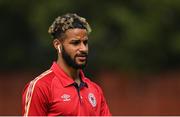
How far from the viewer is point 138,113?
55.6 feet

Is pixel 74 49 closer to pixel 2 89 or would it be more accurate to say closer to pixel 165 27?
pixel 165 27

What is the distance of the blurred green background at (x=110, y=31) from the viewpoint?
16.5m

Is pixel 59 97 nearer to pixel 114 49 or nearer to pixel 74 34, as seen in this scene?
pixel 74 34

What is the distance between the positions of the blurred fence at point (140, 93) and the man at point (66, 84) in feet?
34.6

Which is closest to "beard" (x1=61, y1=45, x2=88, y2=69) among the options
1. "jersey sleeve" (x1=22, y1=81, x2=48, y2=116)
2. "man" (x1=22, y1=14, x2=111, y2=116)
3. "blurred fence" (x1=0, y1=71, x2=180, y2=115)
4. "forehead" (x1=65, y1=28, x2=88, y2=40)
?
"man" (x1=22, y1=14, x2=111, y2=116)

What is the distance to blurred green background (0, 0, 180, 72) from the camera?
1650cm

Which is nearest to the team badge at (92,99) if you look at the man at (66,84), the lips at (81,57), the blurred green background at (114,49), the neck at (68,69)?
the man at (66,84)

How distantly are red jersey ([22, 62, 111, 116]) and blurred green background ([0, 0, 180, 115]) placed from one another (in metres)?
9.65

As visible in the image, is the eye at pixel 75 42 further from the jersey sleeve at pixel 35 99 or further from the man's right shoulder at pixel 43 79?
the jersey sleeve at pixel 35 99

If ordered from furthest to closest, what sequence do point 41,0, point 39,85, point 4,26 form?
1. point 4,26
2. point 41,0
3. point 39,85

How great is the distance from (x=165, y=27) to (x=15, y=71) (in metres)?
3.60

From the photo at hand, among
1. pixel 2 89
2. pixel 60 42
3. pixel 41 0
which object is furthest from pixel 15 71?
pixel 60 42

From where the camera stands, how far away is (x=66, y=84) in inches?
250

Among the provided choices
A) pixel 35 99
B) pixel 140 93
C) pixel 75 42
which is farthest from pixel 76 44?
pixel 140 93
